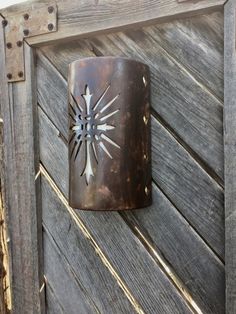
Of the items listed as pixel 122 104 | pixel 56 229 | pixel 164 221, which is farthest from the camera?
pixel 56 229

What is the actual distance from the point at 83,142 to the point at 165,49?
32cm

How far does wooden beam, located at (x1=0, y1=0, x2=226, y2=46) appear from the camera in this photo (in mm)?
739

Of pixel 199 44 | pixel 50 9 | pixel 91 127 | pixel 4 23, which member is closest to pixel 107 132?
pixel 91 127

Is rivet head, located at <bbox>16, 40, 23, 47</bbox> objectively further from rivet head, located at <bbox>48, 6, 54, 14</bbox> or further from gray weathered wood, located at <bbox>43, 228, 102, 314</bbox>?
gray weathered wood, located at <bbox>43, 228, 102, 314</bbox>

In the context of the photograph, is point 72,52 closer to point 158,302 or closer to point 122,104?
point 122,104

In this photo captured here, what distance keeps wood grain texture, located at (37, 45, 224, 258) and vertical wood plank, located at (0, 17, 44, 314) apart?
395mm

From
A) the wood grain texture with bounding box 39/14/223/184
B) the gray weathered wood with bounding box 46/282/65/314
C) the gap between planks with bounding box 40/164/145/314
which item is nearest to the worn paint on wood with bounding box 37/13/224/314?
the wood grain texture with bounding box 39/14/223/184

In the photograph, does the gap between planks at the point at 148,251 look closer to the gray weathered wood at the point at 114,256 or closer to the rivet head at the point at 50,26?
the gray weathered wood at the point at 114,256

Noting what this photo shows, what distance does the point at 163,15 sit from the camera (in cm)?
76

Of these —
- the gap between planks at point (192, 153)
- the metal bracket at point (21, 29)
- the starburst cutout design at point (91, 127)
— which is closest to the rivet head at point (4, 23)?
the metal bracket at point (21, 29)

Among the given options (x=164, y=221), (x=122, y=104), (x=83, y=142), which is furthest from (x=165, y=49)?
(x=164, y=221)

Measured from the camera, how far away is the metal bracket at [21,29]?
34.8 inches

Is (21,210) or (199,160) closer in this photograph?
(199,160)

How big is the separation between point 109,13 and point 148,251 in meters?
0.64
